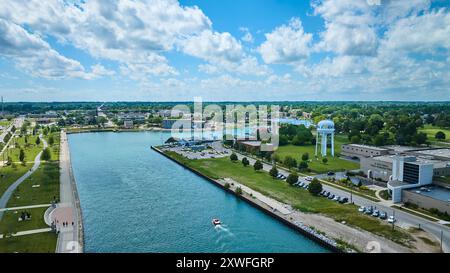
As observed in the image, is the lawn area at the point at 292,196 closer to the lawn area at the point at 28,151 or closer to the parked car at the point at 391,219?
the parked car at the point at 391,219

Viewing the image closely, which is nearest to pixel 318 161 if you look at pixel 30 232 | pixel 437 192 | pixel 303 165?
pixel 303 165

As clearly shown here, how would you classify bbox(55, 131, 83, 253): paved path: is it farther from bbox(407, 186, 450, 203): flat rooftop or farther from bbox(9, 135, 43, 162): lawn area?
bbox(407, 186, 450, 203): flat rooftop

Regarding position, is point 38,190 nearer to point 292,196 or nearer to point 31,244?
point 31,244

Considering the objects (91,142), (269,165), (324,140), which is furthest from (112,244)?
(91,142)

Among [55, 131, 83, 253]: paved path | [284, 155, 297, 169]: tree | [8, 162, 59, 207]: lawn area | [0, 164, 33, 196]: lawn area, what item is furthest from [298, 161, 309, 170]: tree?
[0, 164, 33, 196]: lawn area

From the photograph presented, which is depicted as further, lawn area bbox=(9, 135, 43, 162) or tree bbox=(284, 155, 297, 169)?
lawn area bbox=(9, 135, 43, 162)
